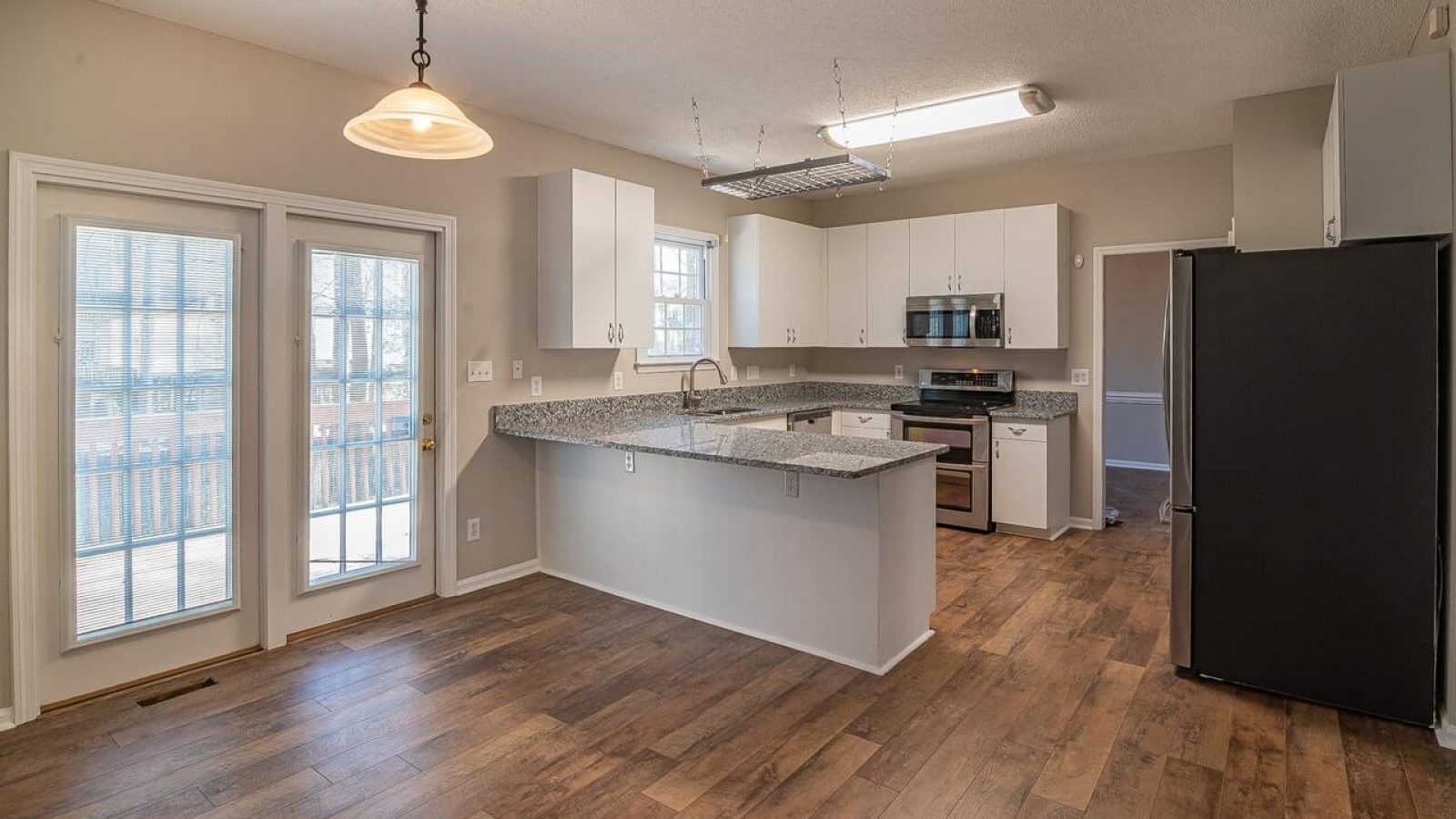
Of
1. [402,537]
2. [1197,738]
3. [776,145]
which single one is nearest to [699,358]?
[776,145]

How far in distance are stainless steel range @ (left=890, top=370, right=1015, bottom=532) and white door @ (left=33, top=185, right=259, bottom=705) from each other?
13.4 ft

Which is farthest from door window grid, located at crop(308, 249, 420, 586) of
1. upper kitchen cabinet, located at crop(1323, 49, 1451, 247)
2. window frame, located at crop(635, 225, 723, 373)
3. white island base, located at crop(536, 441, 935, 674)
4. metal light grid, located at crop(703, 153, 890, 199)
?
upper kitchen cabinet, located at crop(1323, 49, 1451, 247)

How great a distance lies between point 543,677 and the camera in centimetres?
306

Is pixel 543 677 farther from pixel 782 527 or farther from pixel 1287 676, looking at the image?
pixel 1287 676

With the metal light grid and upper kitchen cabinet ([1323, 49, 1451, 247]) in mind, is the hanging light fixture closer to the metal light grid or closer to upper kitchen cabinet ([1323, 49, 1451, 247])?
the metal light grid

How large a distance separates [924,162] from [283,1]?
388 cm

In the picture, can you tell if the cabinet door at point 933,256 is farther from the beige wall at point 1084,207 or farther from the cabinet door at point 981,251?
the beige wall at point 1084,207

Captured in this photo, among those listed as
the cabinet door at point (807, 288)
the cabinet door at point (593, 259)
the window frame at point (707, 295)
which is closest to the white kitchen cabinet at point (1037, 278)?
the cabinet door at point (807, 288)

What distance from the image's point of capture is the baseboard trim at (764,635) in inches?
123

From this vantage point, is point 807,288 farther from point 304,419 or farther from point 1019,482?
point 304,419

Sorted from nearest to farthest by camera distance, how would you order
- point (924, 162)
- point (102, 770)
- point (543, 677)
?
point (102, 770), point (543, 677), point (924, 162)

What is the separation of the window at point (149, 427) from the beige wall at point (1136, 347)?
7.63 metres

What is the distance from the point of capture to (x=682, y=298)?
555 cm

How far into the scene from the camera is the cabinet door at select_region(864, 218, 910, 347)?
593cm
